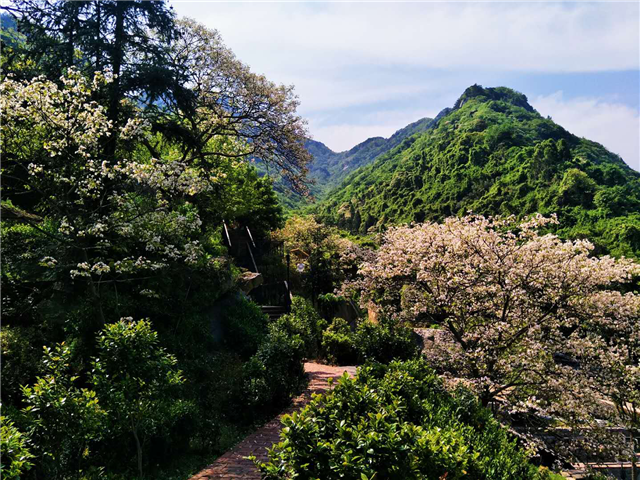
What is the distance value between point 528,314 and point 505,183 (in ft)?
126

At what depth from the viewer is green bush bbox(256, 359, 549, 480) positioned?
3240 millimetres

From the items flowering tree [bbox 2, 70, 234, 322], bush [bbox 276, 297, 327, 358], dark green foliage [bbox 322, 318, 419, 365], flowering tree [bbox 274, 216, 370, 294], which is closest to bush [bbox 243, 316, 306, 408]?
bush [bbox 276, 297, 327, 358]

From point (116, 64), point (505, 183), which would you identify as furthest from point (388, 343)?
point (505, 183)

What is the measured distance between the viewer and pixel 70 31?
9.91m

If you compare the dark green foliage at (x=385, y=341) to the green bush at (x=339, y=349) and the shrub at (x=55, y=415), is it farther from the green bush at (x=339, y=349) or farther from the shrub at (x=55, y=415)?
the shrub at (x=55, y=415)

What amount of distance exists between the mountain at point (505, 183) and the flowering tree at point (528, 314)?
2433 centimetres

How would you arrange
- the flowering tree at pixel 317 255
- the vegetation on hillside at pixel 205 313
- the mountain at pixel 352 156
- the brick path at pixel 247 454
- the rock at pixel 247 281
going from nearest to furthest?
the vegetation on hillside at pixel 205 313 → the brick path at pixel 247 454 → the rock at pixel 247 281 → the flowering tree at pixel 317 255 → the mountain at pixel 352 156

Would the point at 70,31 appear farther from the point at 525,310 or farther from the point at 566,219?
the point at 566,219

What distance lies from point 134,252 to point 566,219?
36.8 meters

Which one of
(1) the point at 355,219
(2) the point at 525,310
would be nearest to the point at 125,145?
(2) the point at 525,310

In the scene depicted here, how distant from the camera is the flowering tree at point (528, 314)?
8.05 m

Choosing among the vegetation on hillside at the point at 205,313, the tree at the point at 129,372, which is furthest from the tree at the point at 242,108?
the tree at the point at 129,372

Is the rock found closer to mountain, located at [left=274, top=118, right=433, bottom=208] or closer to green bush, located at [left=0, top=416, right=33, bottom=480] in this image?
green bush, located at [left=0, top=416, right=33, bottom=480]

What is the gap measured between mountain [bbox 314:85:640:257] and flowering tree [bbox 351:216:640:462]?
79.8 feet
